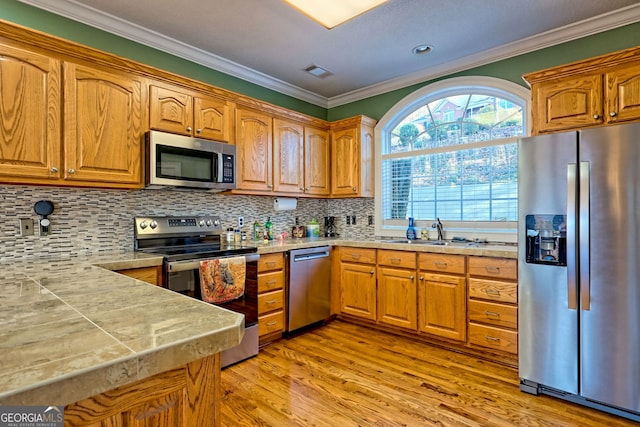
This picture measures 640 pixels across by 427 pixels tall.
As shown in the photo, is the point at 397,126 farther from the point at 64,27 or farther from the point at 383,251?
the point at 64,27

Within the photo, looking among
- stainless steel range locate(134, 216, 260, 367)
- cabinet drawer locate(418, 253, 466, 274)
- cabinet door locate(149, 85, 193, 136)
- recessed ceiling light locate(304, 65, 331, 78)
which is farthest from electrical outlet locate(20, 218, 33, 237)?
cabinet drawer locate(418, 253, 466, 274)

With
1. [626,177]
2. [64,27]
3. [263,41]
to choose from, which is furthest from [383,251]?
[64,27]

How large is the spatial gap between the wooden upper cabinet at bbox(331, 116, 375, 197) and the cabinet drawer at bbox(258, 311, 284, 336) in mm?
1588

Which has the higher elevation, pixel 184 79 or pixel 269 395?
pixel 184 79

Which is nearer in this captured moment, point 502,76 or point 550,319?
point 550,319

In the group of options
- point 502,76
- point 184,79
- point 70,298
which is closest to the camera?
point 70,298

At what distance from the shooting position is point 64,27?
247cm

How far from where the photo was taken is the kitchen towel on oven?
2.52 meters

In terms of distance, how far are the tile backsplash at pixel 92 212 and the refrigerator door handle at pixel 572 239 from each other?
109 inches

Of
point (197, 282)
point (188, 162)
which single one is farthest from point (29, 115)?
point (197, 282)

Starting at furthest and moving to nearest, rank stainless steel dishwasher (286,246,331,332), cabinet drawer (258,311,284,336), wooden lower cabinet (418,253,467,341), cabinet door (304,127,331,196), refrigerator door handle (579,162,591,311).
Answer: cabinet door (304,127,331,196) < stainless steel dishwasher (286,246,331,332) < cabinet drawer (258,311,284,336) < wooden lower cabinet (418,253,467,341) < refrigerator door handle (579,162,591,311)

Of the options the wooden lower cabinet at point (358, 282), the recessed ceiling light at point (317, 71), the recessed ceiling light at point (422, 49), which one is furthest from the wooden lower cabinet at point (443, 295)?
the recessed ceiling light at point (317, 71)

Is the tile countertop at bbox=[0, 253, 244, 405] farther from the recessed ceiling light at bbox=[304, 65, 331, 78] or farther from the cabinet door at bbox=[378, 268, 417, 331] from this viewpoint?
the recessed ceiling light at bbox=[304, 65, 331, 78]

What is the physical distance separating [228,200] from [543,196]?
2679 millimetres
